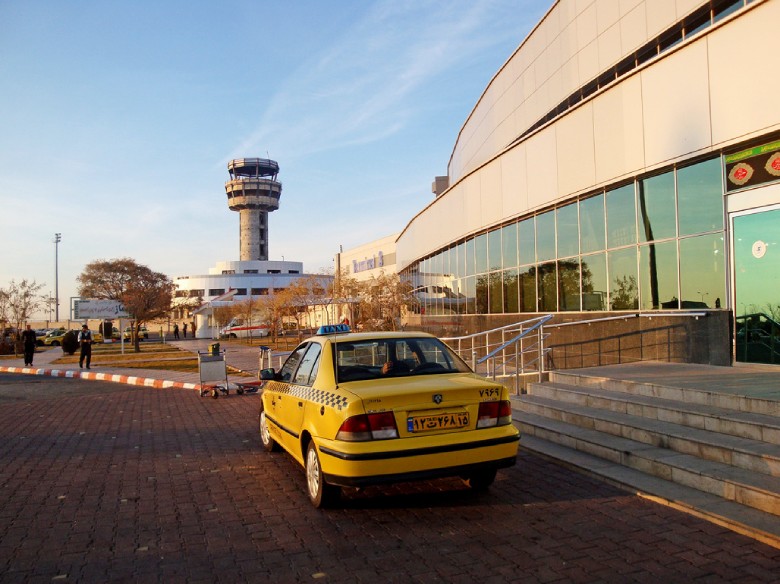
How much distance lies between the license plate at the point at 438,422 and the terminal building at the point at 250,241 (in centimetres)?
9645

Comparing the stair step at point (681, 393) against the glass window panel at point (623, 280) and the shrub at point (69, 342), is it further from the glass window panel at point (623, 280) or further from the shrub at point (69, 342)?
the shrub at point (69, 342)

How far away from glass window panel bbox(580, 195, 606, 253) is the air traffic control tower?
4411 inches

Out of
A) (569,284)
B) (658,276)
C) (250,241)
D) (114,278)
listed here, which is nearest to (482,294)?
(569,284)

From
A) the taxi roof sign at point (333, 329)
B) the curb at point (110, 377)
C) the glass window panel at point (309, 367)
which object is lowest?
the curb at point (110, 377)

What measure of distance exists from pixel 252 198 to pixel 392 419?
4924 inches

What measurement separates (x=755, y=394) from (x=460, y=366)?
3.60m

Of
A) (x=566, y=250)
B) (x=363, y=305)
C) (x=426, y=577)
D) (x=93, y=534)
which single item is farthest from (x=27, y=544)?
(x=363, y=305)

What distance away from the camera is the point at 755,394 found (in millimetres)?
6988

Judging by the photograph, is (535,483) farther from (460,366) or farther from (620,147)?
(620,147)

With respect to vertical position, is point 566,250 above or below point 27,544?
above

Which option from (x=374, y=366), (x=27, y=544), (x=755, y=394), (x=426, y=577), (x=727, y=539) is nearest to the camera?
(x=426, y=577)

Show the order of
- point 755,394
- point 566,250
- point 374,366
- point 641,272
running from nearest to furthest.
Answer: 1. point 374,366
2. point 755,394
3. point 641,272
4. point 566,250

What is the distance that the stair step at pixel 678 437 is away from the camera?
18.0 ft

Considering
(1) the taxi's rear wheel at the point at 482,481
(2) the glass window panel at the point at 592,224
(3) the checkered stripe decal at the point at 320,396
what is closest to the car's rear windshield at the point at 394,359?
(3) the checkered stripe decal at the point at 320,396
